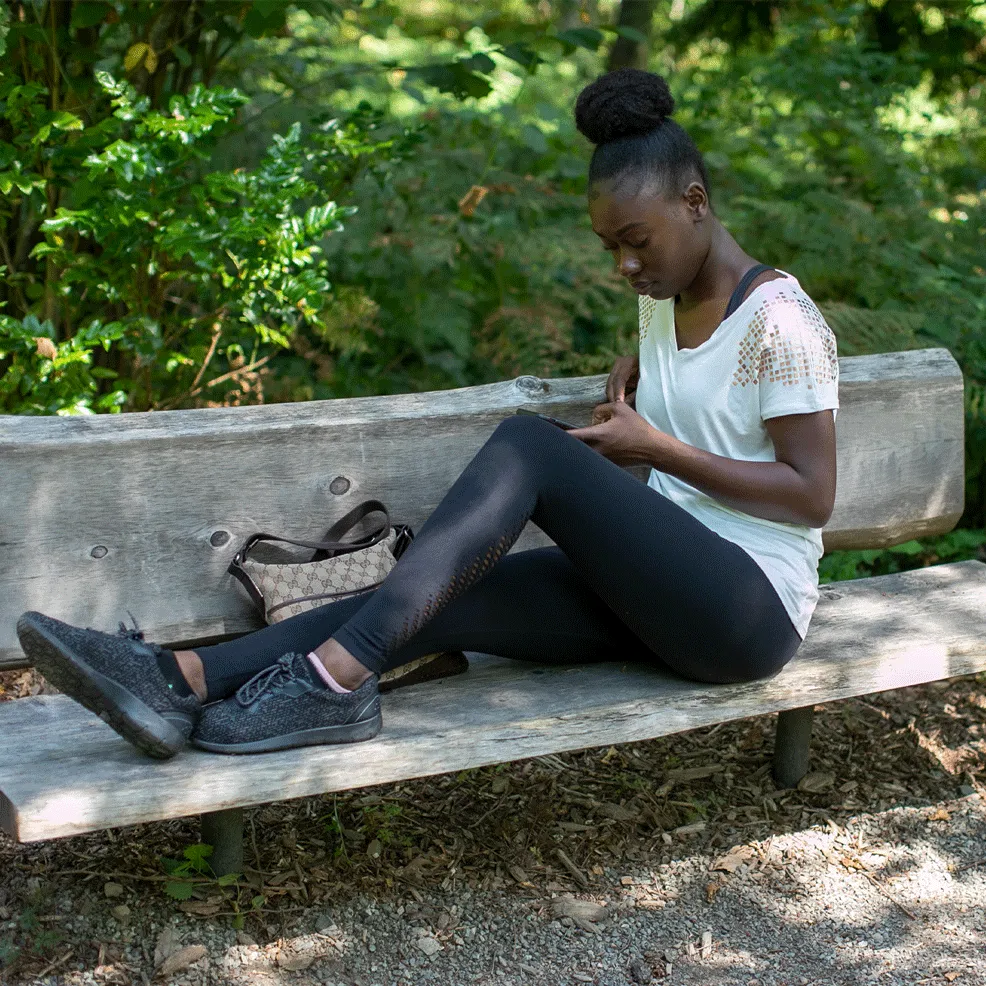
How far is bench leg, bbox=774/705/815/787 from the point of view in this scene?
325 centimetres

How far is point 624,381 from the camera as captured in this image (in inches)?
126

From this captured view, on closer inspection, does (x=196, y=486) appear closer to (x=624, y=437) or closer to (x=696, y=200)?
(x=624, y=437)

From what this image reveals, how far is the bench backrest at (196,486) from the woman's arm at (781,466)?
657 mm

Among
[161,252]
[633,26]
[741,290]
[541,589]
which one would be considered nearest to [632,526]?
[541,589]

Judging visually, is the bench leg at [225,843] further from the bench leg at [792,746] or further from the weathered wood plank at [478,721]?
the bench leg at [792,746]

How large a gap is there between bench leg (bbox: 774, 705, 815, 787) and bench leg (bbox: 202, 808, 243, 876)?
1.47 m

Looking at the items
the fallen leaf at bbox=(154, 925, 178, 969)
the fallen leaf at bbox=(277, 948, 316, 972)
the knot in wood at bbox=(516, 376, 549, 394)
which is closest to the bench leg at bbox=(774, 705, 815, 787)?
the knot in wood at bbox=(516, 376, 549, 394)

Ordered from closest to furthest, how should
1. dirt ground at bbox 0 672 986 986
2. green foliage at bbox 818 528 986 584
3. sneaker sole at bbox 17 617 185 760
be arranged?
1. sneaker sole at bbox 17 617 185 760
2. dirt ground at bbox 0 672 986 986
3. green foliage at bbox 818 528 986 584

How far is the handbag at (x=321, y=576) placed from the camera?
276 cm

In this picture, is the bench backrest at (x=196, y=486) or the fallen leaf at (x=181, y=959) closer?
→ the fallen leaf at (x=181, y=959)

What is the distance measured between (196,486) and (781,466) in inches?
53.3

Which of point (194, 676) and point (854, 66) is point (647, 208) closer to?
point (194, 676)

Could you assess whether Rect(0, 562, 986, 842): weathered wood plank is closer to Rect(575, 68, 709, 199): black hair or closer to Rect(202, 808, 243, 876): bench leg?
Rect(202, 808, 243, 876): bench leg

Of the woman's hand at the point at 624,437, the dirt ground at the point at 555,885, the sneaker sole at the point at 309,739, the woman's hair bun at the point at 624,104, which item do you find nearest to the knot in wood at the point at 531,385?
the woman's hand at the point at 624,437
